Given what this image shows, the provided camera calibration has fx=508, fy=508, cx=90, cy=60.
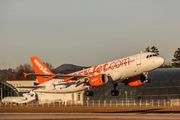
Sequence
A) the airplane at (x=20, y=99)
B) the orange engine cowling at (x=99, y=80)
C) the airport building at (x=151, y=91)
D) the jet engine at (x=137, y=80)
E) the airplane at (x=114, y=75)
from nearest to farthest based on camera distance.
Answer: the airplane at (x=114, y=75)
the orange engine cowling at (x=99, y=80)
the jet engine at (x=137, y=80)
the airport building at (x=151, y=91)
the airplane at (x=20, y=99)

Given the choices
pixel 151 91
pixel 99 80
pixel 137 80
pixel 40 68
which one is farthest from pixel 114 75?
pixel 151 91

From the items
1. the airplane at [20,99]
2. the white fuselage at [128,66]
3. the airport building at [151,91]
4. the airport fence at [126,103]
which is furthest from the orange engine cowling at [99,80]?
the airplane at [20,99]

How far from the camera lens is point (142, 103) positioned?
112000 mm

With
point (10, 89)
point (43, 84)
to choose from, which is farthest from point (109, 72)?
point (10, 89)

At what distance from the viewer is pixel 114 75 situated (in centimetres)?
7544

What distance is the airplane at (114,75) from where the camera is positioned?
72.2 m

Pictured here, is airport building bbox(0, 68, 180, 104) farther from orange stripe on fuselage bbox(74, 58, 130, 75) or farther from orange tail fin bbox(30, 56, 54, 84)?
orange stripe on fuselage bbox(74, 58, 130, 75)

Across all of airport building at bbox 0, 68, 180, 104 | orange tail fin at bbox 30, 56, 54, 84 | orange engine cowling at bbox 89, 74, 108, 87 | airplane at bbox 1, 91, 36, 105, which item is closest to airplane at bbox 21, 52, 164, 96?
orange engine cowling at bbox 89, 74, 108, 87

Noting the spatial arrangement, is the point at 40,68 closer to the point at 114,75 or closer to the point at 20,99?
the point at 114,75

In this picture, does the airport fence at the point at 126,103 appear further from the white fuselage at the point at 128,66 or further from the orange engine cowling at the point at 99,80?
the orange engine cowling at the point at 99,80

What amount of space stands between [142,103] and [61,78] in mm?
30115

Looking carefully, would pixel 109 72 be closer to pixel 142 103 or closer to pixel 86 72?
pixel 86 72

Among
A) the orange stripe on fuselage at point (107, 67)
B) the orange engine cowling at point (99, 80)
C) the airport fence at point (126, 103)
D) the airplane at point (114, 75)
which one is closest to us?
the airplane at point (114, 75)

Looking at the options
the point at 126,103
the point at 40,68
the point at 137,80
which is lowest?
the point at 126,103
